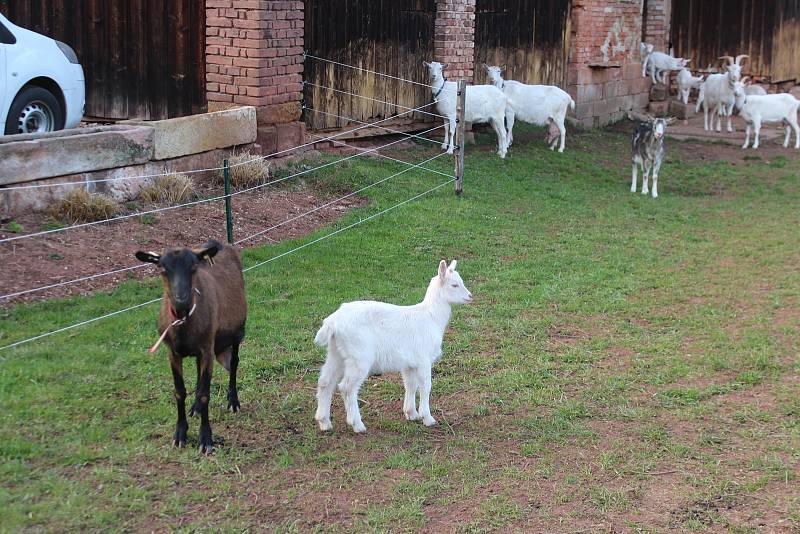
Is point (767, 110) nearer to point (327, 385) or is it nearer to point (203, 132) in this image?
point (203, 132)

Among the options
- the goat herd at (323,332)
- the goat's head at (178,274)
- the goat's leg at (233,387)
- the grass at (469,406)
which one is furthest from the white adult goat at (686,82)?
the goat's head at (178,274)

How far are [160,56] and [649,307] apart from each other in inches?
333

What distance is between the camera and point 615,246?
38.0 ft

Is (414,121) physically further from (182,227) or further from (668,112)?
(668,112)

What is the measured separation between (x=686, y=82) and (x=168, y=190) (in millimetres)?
16500

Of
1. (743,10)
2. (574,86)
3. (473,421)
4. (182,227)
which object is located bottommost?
(473,421)

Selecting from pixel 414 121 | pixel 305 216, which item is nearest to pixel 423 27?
pixel 414 121

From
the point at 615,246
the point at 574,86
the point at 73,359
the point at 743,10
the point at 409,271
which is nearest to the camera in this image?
the point at 73,359

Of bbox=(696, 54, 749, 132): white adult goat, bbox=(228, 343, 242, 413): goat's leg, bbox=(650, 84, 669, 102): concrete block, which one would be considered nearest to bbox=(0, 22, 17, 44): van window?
bbox=(228, 343, 242, 413): goat's leg

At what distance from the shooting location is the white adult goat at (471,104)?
16.2 m

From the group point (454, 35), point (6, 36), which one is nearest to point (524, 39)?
point (454, 35)

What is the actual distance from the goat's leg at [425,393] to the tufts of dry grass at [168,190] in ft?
18.0

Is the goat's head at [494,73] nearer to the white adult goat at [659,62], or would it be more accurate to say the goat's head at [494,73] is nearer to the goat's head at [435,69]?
the goat's head at [435,69]

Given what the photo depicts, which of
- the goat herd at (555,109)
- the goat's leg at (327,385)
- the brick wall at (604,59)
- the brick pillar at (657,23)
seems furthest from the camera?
the brick pillar at (657,23)
